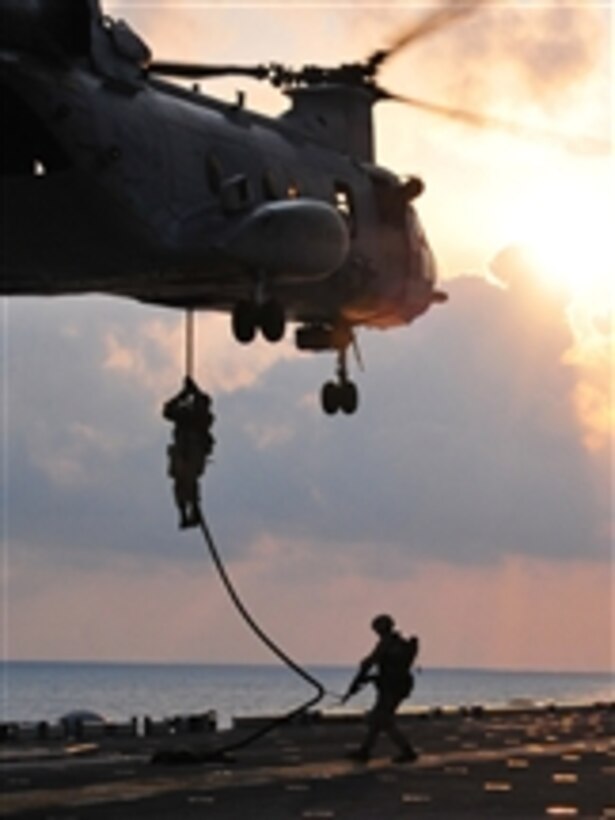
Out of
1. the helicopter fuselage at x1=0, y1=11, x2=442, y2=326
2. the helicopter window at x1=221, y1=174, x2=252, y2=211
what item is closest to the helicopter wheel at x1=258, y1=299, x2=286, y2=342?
the helicopter fuselage at x1=0, y1=11, x2=442, y2=326

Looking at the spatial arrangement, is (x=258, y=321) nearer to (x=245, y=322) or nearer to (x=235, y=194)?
(x=245, y=322)

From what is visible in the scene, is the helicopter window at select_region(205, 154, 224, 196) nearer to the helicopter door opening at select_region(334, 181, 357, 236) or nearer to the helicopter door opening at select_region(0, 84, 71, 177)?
the helicopter door opening at select_region(0, 84, 71, 177)

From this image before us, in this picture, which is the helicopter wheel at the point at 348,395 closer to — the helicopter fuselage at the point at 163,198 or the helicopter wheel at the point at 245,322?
the helicopter fuselage at the point at 163,198

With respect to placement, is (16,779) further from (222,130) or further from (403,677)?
(222,130)

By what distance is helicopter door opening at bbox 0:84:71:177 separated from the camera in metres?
25.3

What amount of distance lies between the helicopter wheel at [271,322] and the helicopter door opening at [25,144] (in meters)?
3.70

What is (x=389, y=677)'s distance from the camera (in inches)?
1104

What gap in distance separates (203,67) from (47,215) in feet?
16.0

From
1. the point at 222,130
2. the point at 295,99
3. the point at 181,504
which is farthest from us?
the point at 295,99

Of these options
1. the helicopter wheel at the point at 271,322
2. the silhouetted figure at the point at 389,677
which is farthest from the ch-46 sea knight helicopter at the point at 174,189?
the silhouetted figure at the point at 389,677

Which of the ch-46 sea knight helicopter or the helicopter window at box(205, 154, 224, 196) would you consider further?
the helicopter window at box(205, 154, 224, 196)

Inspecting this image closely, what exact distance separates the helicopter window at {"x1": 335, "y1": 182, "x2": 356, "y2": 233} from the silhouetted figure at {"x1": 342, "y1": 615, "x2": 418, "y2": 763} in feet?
22.1

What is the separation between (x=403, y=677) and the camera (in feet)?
92.1

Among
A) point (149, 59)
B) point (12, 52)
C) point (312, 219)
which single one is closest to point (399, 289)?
point (312, 219)
